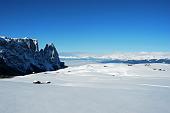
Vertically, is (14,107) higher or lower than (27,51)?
lower

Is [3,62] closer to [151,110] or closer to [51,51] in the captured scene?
[51,51]

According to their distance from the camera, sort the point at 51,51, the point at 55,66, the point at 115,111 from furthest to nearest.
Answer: the point at 51,51 → the point at 55,66 → the point at 115,111

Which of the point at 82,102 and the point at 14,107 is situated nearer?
the point at 14,107

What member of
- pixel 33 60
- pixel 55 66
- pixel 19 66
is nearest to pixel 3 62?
pixel 19 66

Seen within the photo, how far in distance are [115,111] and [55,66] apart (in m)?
155

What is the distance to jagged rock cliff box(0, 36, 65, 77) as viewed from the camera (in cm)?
11869

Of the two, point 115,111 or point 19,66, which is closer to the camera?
point 115,111

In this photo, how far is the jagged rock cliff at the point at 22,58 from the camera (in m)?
119

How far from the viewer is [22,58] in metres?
133

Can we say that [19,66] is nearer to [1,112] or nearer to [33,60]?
[33,60]

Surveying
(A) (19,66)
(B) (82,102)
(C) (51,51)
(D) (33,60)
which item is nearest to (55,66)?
(C) (51,51)

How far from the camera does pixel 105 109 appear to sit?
16.2 metres

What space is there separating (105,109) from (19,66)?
114312mm

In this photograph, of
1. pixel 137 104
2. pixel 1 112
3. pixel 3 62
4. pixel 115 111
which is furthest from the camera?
pixel 3 62
